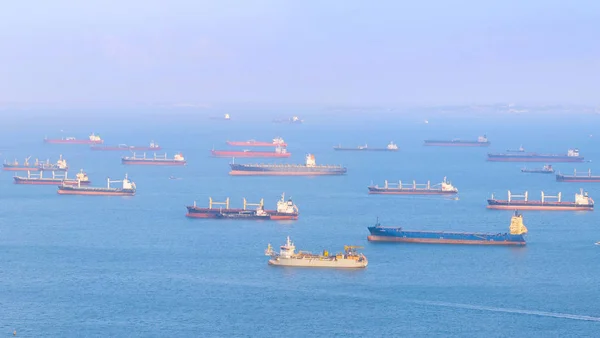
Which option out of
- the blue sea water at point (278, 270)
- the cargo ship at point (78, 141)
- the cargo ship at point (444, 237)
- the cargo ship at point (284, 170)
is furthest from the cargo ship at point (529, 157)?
the cargo ship at point (444, 237)

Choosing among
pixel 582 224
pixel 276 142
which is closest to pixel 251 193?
pixel 582 224

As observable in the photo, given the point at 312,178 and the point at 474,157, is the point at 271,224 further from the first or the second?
the point at 474,157

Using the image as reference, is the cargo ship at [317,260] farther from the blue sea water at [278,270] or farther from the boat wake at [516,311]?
the boat wake at [516,311]

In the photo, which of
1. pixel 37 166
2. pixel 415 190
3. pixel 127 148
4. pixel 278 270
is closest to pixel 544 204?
pixel 415 190

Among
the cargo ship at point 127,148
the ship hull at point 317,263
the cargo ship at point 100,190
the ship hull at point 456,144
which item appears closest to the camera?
the ship hull at point 317,263

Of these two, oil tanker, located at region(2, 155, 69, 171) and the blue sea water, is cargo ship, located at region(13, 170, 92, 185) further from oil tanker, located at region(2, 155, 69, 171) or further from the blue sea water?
oil tanker, located at region(2, 155, 69, 171)
